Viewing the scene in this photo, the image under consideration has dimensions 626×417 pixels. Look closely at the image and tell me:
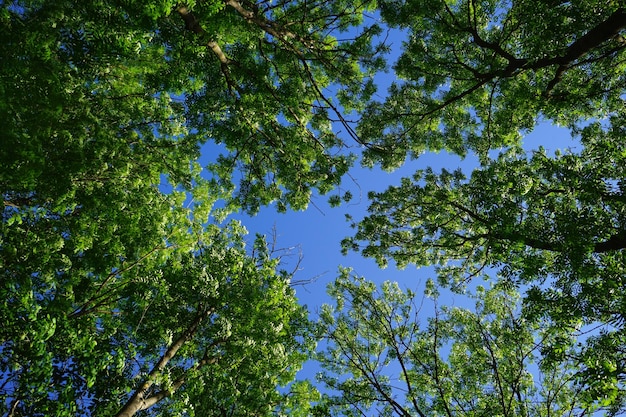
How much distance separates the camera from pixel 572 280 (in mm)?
5719

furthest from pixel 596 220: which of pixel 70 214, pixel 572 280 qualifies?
pixel 70 214

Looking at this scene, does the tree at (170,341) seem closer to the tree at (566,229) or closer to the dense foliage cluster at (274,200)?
the dense foliage cluster at (274,200)

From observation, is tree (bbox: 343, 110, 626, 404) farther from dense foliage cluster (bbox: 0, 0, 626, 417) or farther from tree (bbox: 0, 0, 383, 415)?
tree (bbox: 0, 0, 383, 415)

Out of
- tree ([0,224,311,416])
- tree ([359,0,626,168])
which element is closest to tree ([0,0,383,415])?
tree ([0,224,311,416])

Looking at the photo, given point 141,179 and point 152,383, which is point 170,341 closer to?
point 152,383

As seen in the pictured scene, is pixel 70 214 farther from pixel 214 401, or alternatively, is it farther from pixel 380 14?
pixel 380 14

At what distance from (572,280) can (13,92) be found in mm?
8237

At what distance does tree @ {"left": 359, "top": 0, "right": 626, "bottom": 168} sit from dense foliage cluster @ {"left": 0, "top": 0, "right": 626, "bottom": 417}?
0.07 meters

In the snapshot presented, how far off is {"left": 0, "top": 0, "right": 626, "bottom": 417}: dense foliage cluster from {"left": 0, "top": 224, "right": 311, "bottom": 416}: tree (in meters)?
0.05

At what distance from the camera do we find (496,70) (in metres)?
8.07

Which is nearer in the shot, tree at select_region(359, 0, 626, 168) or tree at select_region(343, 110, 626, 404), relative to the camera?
tree at select_region(343, 110, 626, 404)

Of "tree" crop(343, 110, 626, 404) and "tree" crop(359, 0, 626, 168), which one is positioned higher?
"tree" crop(359, 0, 626, 168)

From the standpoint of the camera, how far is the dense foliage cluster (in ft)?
14.9

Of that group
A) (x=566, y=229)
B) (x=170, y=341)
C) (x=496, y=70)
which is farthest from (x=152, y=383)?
(x=496, y=70)
